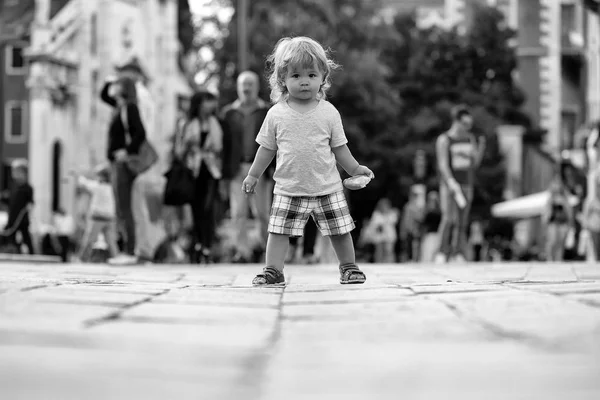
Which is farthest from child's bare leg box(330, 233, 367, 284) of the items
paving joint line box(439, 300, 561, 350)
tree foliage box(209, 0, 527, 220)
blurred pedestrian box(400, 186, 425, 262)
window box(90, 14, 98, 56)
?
window box(90, 14, 98, 56)

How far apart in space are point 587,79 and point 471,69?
4.68 m

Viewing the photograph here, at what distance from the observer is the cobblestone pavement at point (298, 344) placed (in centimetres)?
305

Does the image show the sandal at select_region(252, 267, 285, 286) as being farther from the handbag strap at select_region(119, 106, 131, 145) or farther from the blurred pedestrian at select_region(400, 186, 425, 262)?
the blurred pedestrian at select_region(400, 186, 425, 262)

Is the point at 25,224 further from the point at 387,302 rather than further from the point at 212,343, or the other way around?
the point at 212,343

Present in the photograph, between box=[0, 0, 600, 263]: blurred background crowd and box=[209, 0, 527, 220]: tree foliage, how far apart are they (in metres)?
0.07

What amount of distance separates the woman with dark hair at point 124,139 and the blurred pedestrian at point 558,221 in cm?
637

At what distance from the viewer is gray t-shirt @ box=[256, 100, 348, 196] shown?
A: 7.02m

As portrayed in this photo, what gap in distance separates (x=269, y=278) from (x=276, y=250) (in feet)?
0.68

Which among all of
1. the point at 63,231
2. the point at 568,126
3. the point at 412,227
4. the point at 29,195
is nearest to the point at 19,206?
the point at 29,195

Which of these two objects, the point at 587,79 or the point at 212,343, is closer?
the point at 212,343

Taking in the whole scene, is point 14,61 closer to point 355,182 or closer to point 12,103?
point 12,103

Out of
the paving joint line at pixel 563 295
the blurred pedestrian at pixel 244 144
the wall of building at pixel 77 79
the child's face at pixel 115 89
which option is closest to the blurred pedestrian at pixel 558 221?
the blurred pedestrian at pixel 244 144

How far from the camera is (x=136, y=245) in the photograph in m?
12.4

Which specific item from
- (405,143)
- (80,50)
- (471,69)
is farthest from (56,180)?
(471,69)
